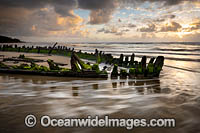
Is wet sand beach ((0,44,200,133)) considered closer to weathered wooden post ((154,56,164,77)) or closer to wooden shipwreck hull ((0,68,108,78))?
wooden shipwreck hull ((0,68,108,78))

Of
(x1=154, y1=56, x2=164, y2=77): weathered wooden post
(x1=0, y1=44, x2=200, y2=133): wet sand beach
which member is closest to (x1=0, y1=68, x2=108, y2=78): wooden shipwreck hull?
(x1=0, y1=44, x2=200, y2=133): wet sand beach

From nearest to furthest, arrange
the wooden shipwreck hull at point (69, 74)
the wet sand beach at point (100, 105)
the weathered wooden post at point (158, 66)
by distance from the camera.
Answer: the wet sand beach at point (100, 105)
the wooden shipwreck hull at point (69, 74)
the weathered wooden post at point (158, 66)

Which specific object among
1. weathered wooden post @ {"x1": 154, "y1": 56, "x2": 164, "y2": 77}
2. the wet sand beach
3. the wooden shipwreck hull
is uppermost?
weathered wooden post @ {"x1": 154, "y1": 56, "x2": 164, "y2": 77}

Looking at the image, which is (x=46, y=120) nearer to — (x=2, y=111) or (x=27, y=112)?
(x=27, y=112)

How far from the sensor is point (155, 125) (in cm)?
415

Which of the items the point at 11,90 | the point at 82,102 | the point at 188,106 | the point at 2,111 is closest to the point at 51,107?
the point at 82,102

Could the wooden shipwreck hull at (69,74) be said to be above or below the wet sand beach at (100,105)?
above

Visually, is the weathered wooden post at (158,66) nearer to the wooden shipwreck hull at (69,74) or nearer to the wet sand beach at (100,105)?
the wet sand beach at (100,105)

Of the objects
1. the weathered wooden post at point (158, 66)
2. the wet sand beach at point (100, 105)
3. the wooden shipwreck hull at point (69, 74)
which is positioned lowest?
the wet sand beach at point (100, 105)

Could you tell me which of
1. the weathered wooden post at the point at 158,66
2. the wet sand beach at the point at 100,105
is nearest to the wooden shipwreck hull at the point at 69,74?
the wet sand beach at the point at 100,105

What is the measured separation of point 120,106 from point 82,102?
153 cm

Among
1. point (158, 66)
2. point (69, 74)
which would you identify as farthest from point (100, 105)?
point (158, 66)

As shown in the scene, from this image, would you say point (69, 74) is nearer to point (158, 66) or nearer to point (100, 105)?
point (100, 105)

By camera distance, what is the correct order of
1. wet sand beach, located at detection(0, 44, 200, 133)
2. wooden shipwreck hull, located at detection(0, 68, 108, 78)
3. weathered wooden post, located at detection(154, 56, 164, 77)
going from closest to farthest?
1. wet sand beach, located at detection(0, 44, 200, 133)
2. wooden shipwreck hull, located at detection(0, 68, 108, 78)
3. weathered wooden post, located at detection(154, 56, 164, 77)
